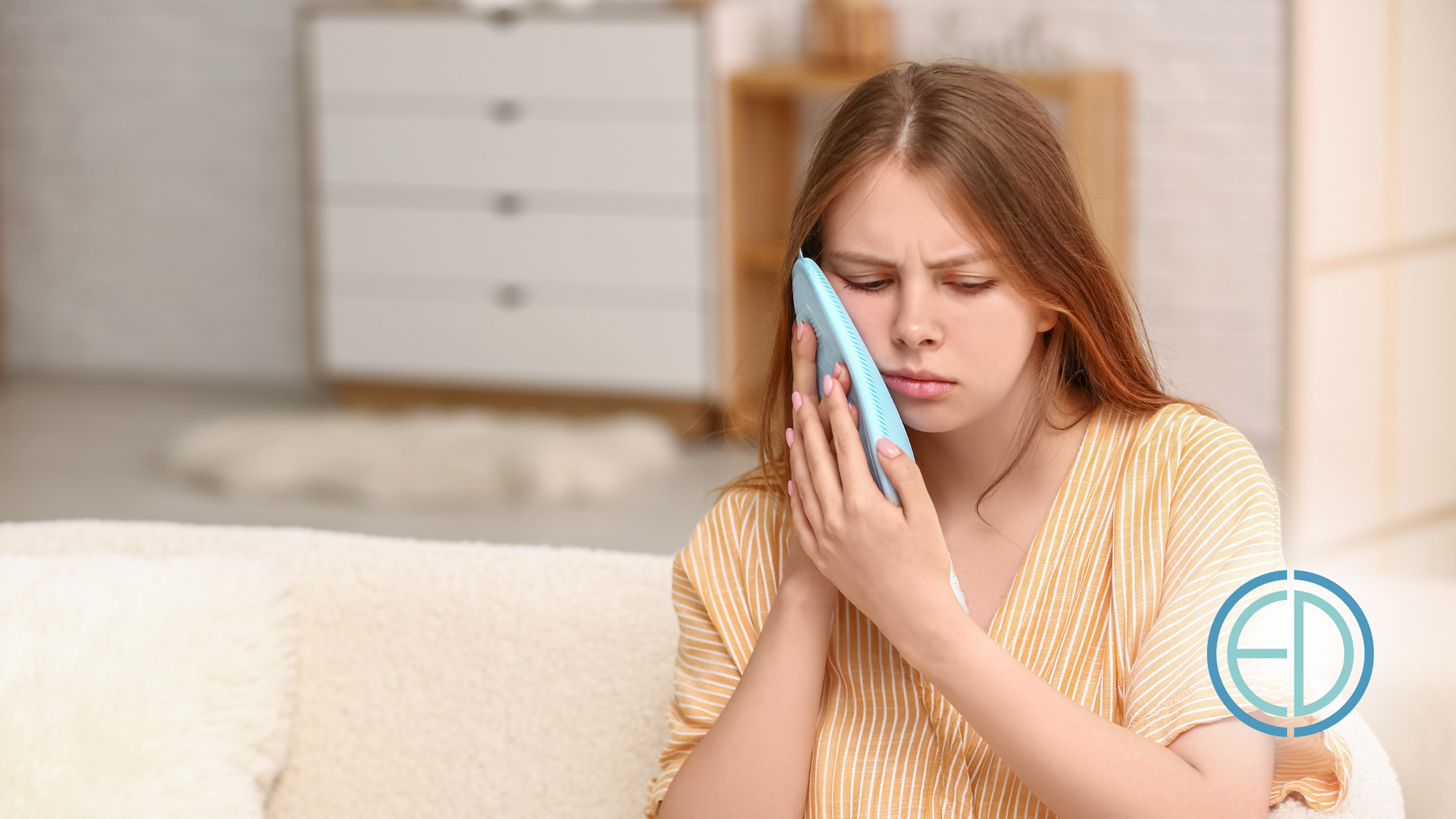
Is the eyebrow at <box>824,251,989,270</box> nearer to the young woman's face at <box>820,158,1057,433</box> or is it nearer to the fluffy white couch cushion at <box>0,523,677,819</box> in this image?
the young woman's face at <box>820,158,1057,433</box>

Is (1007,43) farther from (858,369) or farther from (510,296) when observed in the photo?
(858,369)

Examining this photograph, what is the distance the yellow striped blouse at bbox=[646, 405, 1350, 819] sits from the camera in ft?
3.41

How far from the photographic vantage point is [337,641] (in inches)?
57.7

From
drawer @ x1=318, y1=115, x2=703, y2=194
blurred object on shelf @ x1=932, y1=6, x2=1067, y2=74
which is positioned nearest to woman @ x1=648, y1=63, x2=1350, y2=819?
blurred object on shelf @ x1=932, y1=6, x2=1067, y2=74

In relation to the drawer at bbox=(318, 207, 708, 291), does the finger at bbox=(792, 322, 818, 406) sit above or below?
above

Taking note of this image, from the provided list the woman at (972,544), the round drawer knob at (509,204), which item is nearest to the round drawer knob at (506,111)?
the round drawer knob at (509,204)

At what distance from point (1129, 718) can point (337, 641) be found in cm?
79

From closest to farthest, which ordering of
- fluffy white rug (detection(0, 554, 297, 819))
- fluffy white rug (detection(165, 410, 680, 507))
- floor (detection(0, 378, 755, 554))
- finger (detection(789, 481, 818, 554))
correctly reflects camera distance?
finger (detection(789, 481, 818, 554))
fluffy white rug (detection(0, 554, 297, 819))
floor (detection(0, 378, 755, 554))
fluffy white rug (detection(165, 410, 680, 507))

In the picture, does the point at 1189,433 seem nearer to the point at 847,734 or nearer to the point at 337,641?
the point at 847,734

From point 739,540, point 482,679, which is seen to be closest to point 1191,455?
point 739,540

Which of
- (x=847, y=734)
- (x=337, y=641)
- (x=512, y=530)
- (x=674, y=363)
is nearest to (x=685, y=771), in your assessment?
(x=847, y=734)

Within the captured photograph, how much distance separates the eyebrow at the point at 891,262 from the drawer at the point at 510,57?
10.9ft

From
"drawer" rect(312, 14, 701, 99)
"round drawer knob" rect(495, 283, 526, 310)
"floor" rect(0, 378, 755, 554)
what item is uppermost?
"drawer" rect(312, 14, 701, 99)

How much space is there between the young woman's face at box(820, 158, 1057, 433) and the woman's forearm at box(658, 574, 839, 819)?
0.17 metres
